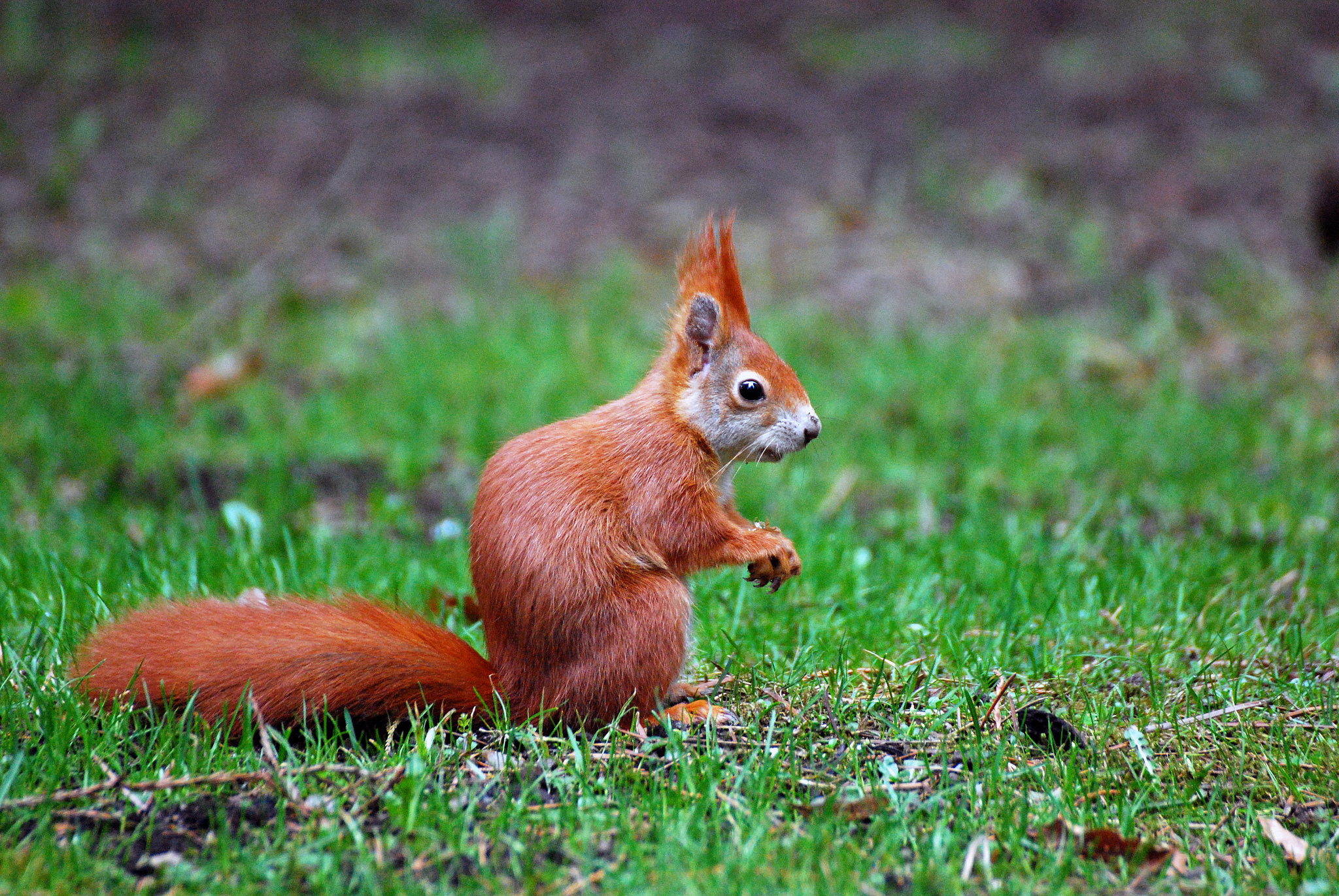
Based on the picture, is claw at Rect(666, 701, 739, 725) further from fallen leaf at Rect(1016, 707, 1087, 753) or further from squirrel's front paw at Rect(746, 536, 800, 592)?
fallen leaf at Rect(1016, 707, 1087, 753)

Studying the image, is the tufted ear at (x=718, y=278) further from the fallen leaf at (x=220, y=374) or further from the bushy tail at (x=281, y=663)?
the fallen leaf at (x=220, y=374)

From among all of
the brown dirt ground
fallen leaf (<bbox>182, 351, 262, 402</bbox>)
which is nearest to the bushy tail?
fallen leaf (<bbox>182, 351, 262, 402</bbox>)

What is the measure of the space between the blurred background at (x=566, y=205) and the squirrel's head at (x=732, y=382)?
6.26ft

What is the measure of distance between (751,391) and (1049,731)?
0.89 metres

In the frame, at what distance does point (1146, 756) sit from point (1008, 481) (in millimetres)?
2295

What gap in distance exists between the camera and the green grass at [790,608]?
182 centimetres

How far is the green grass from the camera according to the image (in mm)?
1822

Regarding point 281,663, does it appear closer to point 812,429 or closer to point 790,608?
point 812,429

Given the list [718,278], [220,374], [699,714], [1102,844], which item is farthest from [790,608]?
[220,374]

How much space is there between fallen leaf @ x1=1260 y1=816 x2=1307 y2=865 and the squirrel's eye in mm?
1193

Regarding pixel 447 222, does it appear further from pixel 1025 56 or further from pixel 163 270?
pixel 1025 56

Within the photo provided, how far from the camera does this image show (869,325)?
6262mm

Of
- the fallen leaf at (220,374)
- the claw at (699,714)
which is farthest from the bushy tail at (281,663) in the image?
the fallen leaf at (220,374)

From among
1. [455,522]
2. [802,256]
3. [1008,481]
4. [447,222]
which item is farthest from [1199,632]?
[447,222]
